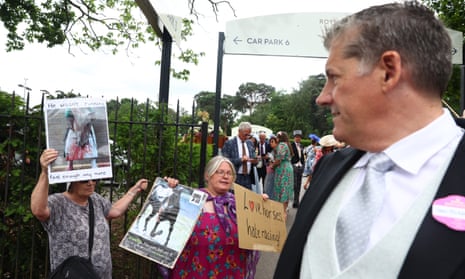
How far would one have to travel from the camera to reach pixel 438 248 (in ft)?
2.85

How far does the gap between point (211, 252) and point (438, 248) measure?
262cm

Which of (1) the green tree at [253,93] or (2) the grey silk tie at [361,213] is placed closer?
(2) the grey silk tie at [361,213]

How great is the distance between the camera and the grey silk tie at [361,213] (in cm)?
103

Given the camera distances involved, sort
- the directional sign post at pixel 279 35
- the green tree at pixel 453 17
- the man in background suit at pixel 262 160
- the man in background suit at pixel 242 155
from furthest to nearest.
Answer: the green tree at pixel 453 17, the man in background suit at pixel 262 160, the man in background suit at pixel 242 155, the directional sign post at pixel 279 35

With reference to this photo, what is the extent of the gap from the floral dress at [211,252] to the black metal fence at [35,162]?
0.85m

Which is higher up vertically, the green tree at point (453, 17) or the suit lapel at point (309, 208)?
the green tree at point (453, 17)

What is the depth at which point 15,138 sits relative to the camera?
373 cm

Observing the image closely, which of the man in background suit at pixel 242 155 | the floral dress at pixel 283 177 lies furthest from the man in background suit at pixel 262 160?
the man in background suit at pixel 242 155

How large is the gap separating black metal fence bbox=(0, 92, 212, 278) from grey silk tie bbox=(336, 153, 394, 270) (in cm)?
291

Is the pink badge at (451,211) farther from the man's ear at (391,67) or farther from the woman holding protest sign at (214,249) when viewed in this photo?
the woman holding protest sign at (214,249)

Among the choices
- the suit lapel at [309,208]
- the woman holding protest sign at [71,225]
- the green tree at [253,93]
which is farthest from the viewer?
the green tree at [253,93]

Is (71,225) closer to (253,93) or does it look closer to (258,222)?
(258,222)

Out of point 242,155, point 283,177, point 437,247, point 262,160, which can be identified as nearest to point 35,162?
point 437,247

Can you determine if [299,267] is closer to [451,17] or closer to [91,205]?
[91,205]
